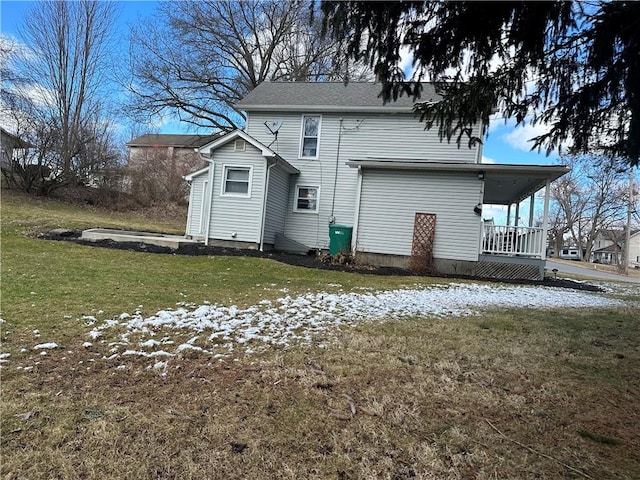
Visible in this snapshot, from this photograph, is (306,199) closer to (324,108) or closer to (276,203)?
(276,203)

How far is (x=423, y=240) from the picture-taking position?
11.8 meters

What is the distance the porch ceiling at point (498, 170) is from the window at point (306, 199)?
8.48 feet

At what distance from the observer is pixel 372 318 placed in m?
4.76

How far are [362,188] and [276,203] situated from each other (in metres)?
3.02

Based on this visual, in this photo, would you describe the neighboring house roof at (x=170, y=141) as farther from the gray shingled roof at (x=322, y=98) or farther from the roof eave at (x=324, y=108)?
the roof eave at (x=324, y=108)

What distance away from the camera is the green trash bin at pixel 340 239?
12.2 m

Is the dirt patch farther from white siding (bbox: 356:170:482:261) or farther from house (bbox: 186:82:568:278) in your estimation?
white siding (bbox: 356:170:482:261)

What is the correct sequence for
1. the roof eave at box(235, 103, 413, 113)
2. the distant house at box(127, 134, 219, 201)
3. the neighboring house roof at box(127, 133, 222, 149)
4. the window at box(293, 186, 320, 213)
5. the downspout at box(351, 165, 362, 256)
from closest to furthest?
the downspout at box(351, 165, 362, 256)
the roof eave at box(235, 103, 413, 113)
the window at box(293, 186, 320, 213)
the neighboring house roof at box(127, 133, 222, 149)
the distant house at box(127, 134, 219, 201)

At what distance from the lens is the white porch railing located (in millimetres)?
11070

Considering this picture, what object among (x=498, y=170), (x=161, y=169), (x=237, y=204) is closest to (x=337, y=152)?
(x=237, y=204)

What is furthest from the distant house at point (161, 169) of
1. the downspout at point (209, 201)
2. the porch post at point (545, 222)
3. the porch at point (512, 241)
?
the porch post at point (545, 222)

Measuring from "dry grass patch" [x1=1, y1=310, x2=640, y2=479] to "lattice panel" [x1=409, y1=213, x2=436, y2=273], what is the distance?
312 inches

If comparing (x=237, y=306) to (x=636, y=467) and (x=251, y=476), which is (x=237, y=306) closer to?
(x=251, y=476)

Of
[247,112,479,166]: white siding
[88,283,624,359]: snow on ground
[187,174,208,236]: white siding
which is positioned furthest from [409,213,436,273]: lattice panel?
[187,174,208,236]: white siding
